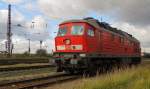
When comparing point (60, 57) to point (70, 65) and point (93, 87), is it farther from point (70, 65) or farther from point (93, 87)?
point (93, 87)

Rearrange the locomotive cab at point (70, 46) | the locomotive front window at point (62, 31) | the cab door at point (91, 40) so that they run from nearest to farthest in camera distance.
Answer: the locomotive cab at point (70, 46) < the cab door at point (91, 40) < the locomotive front window at point (62, 31)

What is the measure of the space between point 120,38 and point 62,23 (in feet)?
23.7

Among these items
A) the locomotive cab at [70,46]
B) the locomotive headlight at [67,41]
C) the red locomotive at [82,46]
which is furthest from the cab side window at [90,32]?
the locomotive headlight at [67,41]

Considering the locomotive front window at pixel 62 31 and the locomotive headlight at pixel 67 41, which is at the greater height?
the locomotive front window at pixel 62 31

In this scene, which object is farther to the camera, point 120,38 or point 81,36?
point 120,38

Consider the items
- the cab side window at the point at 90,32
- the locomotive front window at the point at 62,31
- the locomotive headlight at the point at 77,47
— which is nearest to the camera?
the locomotive headlight at the point at 77,47

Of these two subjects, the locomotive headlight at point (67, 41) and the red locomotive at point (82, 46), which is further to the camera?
the locomotive headlight at point (67, 41)

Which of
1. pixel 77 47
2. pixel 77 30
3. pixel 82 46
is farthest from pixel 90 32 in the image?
pixel 77 47

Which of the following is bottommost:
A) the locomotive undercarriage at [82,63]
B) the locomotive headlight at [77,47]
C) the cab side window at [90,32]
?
the locomotive undercarriage at [82,63]

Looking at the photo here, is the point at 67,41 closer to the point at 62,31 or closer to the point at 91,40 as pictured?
the point at 62,31

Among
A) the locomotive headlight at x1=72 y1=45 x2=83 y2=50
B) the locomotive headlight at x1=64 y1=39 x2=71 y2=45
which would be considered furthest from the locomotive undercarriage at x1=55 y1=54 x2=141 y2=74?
the locomotive headlight at x1=64 y1=39 x2=71 y2=45

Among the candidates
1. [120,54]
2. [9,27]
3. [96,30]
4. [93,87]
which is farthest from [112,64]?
[9,27]

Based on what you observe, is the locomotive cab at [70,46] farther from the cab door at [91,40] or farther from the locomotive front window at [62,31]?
the cab door at [91,40]

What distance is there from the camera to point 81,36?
1964cm
